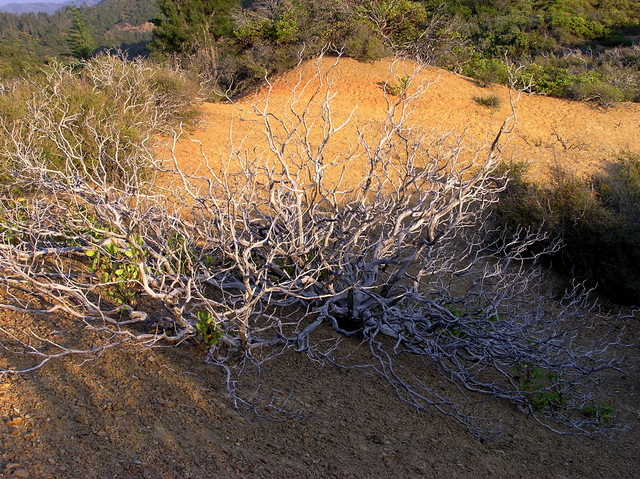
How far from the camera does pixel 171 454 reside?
2590 millimetres

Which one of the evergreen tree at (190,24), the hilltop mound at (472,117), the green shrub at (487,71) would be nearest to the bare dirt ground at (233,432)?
the hilltop mound at (472,117)

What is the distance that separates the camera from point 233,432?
2.92 meters

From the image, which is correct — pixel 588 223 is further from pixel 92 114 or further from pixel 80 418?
pixel 80 418

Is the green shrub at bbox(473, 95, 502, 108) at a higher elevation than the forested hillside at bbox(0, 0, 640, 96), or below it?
below

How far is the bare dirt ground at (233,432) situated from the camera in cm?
251

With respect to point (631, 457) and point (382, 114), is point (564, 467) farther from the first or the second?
point (382, 114)

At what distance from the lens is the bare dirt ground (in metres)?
2.51

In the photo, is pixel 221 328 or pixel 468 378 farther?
pixel 468 378

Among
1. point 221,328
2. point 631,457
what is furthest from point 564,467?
point 221,328

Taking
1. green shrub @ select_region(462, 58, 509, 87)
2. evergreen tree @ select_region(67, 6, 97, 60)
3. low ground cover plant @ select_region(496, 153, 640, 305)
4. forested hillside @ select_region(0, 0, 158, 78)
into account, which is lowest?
forested hillside @ select_region(0, 0, 158, 78)

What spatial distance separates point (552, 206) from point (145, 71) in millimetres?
7967

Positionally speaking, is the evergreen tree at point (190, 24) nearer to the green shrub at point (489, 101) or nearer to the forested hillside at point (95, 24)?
the green shrub at point (489, 101)

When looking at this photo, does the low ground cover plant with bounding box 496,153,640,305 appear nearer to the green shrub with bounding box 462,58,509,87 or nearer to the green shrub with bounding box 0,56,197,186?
the green shrub with bounding box 0,56,197,186

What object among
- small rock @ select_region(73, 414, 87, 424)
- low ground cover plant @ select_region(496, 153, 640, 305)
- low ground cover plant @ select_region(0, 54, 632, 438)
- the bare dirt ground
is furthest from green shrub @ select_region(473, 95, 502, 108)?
small rock @ select_region(73, 414, 87, 424)
